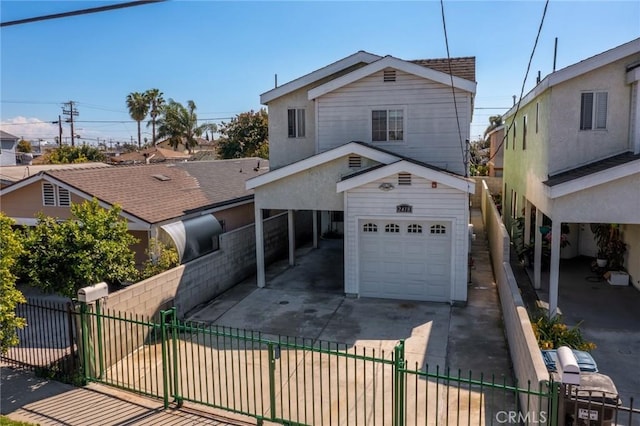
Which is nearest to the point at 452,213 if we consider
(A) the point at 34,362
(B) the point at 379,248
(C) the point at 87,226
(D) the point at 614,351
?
(B) the point at 379,248

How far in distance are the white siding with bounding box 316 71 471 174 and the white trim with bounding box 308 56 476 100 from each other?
262 millimetres

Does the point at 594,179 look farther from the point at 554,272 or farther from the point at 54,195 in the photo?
the point at 54,195

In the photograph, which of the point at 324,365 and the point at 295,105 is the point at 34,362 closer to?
the point at 324,365

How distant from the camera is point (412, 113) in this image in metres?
15.5

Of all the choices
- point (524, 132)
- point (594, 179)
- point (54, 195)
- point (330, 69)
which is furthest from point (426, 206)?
point (54, 195)

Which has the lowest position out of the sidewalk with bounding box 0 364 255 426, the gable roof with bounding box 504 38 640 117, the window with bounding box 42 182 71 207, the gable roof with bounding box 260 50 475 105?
the sidewalk with bounding box 0 364 255 426

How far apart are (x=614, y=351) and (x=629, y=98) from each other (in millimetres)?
6512

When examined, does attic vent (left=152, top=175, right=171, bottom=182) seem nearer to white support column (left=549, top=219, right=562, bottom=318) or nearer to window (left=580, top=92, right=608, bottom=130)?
white support column (left=549, top=219, right=562, bottom=318)

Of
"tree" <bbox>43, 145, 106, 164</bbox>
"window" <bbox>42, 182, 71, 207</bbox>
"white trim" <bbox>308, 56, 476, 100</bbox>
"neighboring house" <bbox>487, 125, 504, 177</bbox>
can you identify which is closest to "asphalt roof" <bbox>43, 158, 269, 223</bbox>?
"window" <bbox>42, 182, 71, 207</bbox>

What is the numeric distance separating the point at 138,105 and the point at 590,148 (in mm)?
58904

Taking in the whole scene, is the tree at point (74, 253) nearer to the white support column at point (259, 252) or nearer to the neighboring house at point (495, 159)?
the white support column at point (259, 252)

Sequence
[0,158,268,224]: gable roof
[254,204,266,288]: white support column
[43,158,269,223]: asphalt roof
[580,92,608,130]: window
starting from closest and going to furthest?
1. [580,92,608,130]: window
2. [0,158,268,224]: gable roof
3. [43,158,269,223]: asphalt roof
4. [254,204,266,288]: white support column

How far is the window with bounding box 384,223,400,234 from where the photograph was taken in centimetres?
1388

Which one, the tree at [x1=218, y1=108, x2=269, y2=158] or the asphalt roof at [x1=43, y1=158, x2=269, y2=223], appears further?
→ the tree at [x1=218, y1=108, x2=269, y2=158]
